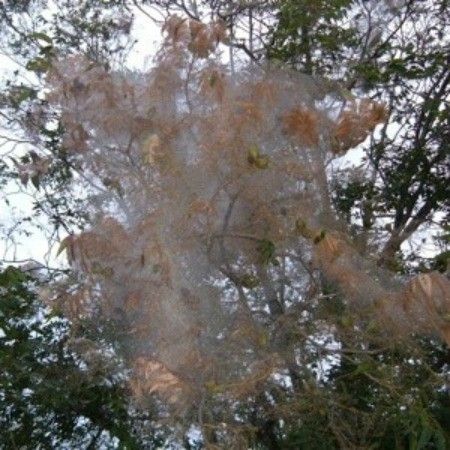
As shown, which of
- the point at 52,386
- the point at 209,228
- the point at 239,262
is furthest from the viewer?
the point at 52,386

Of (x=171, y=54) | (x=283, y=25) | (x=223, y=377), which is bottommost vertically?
(x=223, y=377)

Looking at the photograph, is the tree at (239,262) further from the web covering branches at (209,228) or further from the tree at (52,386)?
the tree at (52,386)

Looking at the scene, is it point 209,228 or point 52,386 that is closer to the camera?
point 209,228

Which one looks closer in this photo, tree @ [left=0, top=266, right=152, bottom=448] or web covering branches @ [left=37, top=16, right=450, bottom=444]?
web covering branches @ [left=37, top=16, right=450, bottom=444]

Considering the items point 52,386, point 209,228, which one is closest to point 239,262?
point 209,228

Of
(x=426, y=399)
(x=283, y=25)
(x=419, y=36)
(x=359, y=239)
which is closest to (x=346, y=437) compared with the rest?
(x=426, y=399)

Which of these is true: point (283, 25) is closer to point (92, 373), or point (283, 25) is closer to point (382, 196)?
point (382, 196)

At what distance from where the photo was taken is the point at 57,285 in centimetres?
348

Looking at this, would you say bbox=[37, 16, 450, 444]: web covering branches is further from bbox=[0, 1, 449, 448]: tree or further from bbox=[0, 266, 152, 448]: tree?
bbox=[0, 266, 152, 448]: tree

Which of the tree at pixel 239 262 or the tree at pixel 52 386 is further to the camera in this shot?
→ the tree at pixel 52 386

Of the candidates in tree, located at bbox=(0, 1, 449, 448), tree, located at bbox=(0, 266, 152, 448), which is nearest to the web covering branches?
tree, located at bbox=(0, 1, 449, 448)

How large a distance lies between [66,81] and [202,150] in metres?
0.81

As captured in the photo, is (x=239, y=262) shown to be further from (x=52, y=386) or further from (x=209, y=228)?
(x=52, y=386)

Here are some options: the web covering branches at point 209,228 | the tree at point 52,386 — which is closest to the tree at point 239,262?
the web covering branches at point 209,228
